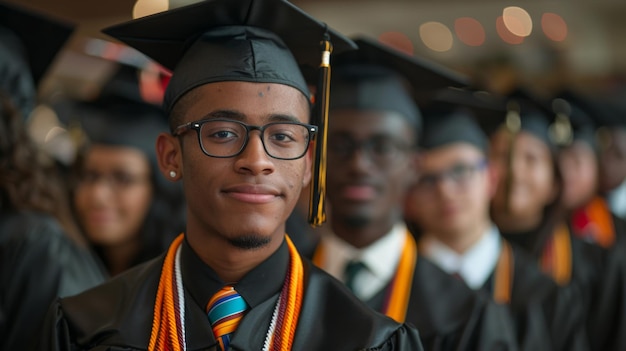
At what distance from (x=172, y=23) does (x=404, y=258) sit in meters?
1.28

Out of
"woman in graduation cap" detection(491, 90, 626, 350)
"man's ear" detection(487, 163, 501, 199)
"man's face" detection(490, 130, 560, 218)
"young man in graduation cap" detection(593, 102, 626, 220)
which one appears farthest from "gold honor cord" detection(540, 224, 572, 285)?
"young man in graduation cap" detection(593, 102, 626, 220)

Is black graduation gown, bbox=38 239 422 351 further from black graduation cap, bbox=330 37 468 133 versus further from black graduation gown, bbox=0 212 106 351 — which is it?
black graduation cap, bbox=330 37 468 133

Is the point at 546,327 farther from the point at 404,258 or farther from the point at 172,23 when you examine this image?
the point at 172,23

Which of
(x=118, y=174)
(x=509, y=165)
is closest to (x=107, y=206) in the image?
(x=118, y=174)

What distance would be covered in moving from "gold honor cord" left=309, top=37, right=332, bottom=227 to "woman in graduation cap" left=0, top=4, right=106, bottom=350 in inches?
46.6

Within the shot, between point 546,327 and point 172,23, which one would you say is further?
point 546,327

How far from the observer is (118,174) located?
3.85 metres

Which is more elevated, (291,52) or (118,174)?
(291,52)

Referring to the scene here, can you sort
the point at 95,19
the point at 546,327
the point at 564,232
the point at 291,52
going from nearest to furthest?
the point at 291,52 → the point at 546,327 → the point at 564,232 → the point at 95,19

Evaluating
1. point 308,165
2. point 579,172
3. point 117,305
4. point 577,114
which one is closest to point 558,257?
point 579,172

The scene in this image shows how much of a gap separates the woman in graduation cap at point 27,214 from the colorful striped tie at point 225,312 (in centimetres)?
101

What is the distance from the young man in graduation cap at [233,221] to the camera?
1790 millimetres

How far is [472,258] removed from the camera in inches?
135

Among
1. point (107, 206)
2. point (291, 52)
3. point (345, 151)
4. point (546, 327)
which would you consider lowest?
point (546, 327)
